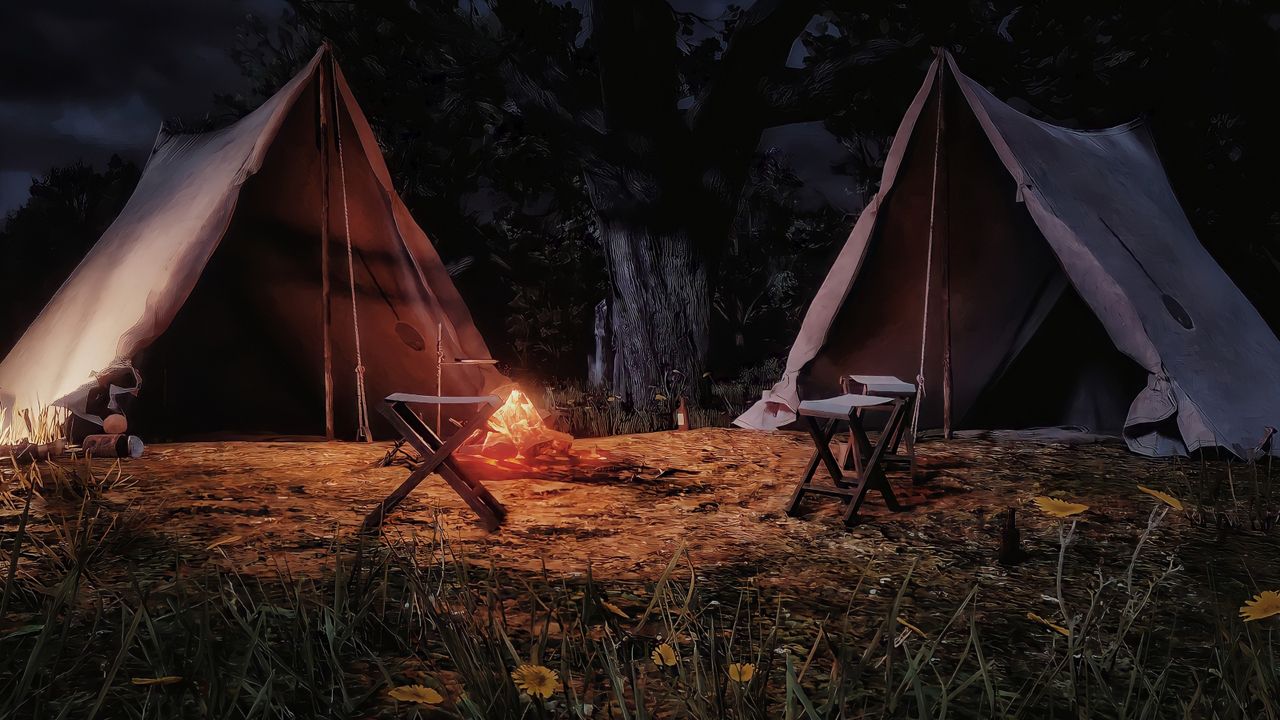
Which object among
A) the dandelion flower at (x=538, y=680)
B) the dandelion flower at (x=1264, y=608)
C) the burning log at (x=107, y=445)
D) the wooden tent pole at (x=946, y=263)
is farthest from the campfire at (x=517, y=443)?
the dandelion flower at (x=1264, y=608)

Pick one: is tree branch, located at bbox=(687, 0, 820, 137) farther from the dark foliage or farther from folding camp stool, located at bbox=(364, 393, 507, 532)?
the dark foliage

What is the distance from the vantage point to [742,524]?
351cm

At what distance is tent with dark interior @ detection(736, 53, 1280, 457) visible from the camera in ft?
16.9

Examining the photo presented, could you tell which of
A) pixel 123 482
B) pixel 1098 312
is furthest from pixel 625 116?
pixel 123 482

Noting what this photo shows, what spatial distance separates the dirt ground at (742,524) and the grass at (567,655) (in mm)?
132

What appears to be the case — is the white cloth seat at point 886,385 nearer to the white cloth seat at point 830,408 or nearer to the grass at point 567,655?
the white cloth seat at point 830,408

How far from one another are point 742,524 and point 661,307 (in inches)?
166

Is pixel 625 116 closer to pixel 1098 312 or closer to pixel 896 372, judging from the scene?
pixel 896 372

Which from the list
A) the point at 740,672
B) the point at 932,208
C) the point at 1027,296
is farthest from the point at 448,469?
the point at 1027,296

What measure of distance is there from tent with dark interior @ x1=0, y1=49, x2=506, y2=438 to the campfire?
105 cm

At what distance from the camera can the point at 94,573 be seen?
240 cm

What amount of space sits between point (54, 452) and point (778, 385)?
4.54 metres

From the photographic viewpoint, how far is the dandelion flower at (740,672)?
4.87 ft

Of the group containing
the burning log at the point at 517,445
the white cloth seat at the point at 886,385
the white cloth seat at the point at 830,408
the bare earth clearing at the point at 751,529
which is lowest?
the bare earth clearing at the point at 751,529
